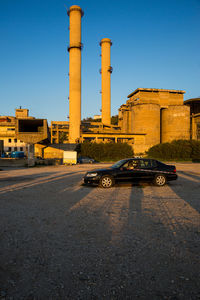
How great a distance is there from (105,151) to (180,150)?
1723cm

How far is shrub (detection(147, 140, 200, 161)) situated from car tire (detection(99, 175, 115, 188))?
121 feet

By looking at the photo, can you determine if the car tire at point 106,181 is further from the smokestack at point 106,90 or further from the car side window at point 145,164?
the smokestack at point 106,90

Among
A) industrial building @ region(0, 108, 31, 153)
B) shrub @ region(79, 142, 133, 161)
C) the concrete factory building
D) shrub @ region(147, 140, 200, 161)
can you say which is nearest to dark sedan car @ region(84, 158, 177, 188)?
shrub @ region(79, 142, 133, 161)

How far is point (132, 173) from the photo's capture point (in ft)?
30.2

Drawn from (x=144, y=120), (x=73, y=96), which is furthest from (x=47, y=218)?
(x=144, y=120)

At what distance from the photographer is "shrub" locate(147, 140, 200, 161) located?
4066cm

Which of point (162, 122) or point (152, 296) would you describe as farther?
point (162, 122)

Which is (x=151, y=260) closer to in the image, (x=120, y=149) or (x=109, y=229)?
(x=109, y=229)

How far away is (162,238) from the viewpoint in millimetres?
3691

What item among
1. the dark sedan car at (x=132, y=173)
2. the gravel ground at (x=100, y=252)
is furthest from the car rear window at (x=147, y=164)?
the gravel ground at (x=100, y=252)

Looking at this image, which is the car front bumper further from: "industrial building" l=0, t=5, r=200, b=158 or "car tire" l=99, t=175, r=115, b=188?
"industrial building" l=0, t=5, r=200, b=158

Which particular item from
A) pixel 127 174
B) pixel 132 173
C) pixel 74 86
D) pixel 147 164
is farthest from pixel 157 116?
pixel 127 174

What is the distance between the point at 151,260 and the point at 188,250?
81cm

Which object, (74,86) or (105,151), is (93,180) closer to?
(105,151)
